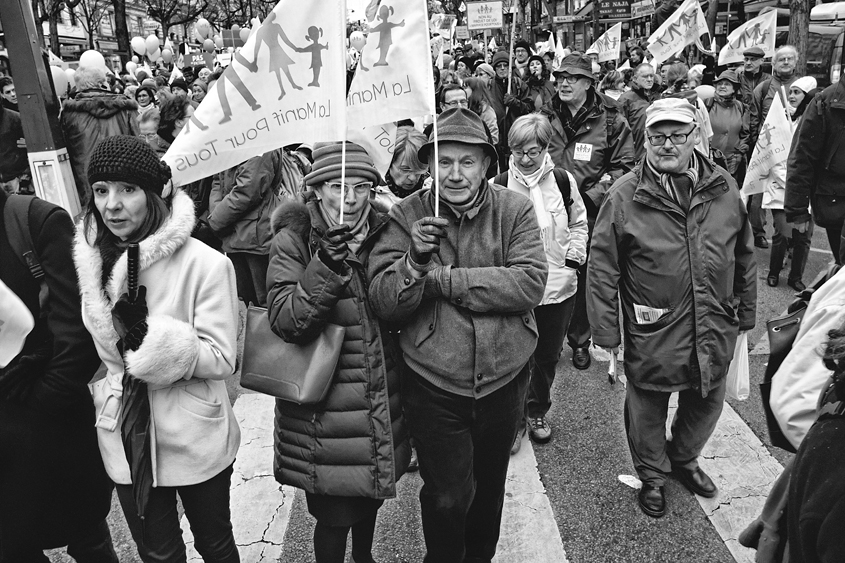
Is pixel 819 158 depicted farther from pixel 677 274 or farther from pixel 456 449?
pixel 456 449

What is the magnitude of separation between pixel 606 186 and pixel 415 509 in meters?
2.89

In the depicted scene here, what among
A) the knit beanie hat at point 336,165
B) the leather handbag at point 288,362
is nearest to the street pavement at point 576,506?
the leather handbag at point 288,362

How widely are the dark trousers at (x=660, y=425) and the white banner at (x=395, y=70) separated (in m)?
2.01

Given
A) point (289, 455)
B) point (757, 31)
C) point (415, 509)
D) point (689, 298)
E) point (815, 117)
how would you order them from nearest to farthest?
point (289, 455)
point (689, 298)
point (415, 509)
point (815, 117)
point (757, 31)

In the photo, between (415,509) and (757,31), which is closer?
(415,509)

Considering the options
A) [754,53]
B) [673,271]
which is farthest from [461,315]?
[754,53]

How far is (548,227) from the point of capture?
4.14m

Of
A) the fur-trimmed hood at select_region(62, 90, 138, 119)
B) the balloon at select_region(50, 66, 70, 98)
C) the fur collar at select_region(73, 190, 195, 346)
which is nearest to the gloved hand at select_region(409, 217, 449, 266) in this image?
the fur collar at select_region(73, 190, 195, 346)

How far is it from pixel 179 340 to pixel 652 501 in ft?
8.60

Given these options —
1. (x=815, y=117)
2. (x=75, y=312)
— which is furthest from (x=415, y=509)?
(x=815, y=117)

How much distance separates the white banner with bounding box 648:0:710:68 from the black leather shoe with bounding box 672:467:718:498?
8429mm

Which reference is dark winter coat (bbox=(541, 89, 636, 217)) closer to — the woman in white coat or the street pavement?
the street pavement

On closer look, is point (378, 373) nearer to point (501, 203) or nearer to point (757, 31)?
point (501, 203)

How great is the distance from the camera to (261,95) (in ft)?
8.42
